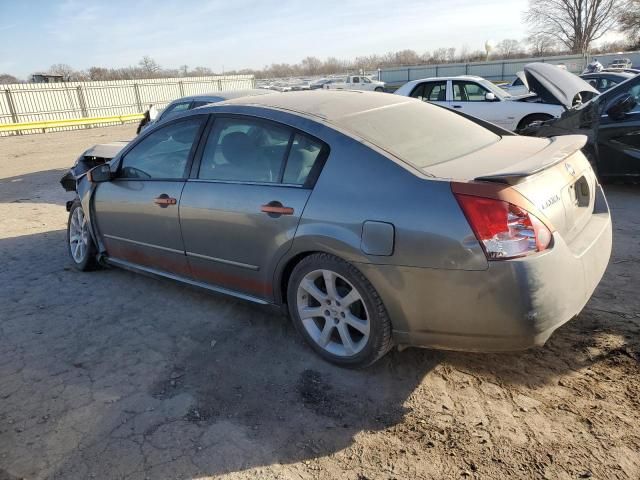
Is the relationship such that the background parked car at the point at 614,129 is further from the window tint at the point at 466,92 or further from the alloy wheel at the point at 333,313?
the alloy wheel at the point at 333,313

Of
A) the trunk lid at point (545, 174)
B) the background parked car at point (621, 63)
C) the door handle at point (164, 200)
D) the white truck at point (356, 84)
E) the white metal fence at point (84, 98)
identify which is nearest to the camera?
the trunk lid at point (545, 174)

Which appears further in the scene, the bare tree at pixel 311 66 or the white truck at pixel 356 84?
the bare tree at pixel 311 66

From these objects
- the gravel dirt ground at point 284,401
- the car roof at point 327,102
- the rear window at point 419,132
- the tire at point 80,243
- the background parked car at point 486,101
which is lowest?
the gravel dirt ground at point 284,401

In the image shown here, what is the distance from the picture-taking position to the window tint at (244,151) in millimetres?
3113

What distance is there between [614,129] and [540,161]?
4.52 m

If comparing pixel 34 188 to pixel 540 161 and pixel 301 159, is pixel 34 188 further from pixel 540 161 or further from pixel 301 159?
pixel 540 161

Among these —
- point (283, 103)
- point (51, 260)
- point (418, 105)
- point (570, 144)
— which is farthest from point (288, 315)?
point (51, 260)

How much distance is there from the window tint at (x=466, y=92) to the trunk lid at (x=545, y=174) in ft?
26.9

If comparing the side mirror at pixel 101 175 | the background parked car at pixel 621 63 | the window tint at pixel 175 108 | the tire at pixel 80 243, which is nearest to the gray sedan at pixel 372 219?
the side mirror at pixel 101 175

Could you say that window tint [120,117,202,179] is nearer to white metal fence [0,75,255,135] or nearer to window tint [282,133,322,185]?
window tint [282,133,322,185]

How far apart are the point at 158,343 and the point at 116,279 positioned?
1.49 metres

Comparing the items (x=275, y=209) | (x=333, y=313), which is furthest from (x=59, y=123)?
(x=333, y=313)

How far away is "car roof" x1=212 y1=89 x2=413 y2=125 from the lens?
3117 millimetres

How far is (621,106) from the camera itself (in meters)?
6.18
